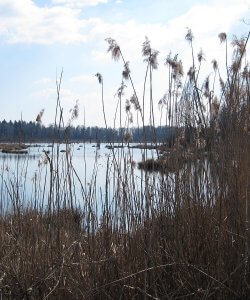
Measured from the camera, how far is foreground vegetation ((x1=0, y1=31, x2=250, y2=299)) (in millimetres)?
2248

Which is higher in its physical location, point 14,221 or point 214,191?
point 214,191

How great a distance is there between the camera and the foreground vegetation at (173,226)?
2248 millimetres

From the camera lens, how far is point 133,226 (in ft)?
8.25

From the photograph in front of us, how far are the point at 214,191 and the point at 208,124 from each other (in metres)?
0.38

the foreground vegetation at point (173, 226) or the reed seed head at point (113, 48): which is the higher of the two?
the reed seed head at point (113, 48)

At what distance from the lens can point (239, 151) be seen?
2.48 metres

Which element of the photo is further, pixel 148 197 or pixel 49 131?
pixel 49 131

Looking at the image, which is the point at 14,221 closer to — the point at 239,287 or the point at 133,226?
the point at 133,226

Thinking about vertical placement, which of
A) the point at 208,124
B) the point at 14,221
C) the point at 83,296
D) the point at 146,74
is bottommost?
the point at 83,296

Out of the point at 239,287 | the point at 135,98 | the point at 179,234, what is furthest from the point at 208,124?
the point at 239,287

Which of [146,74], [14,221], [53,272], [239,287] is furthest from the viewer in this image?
[14,221]

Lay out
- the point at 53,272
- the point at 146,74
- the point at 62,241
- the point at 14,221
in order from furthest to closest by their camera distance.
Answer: the point at 14,221, the point at 62,241, the point at 146,74, the point at 53,272

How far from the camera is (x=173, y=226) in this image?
239 centimetres

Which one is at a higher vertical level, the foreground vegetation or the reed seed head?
the reed seed head
